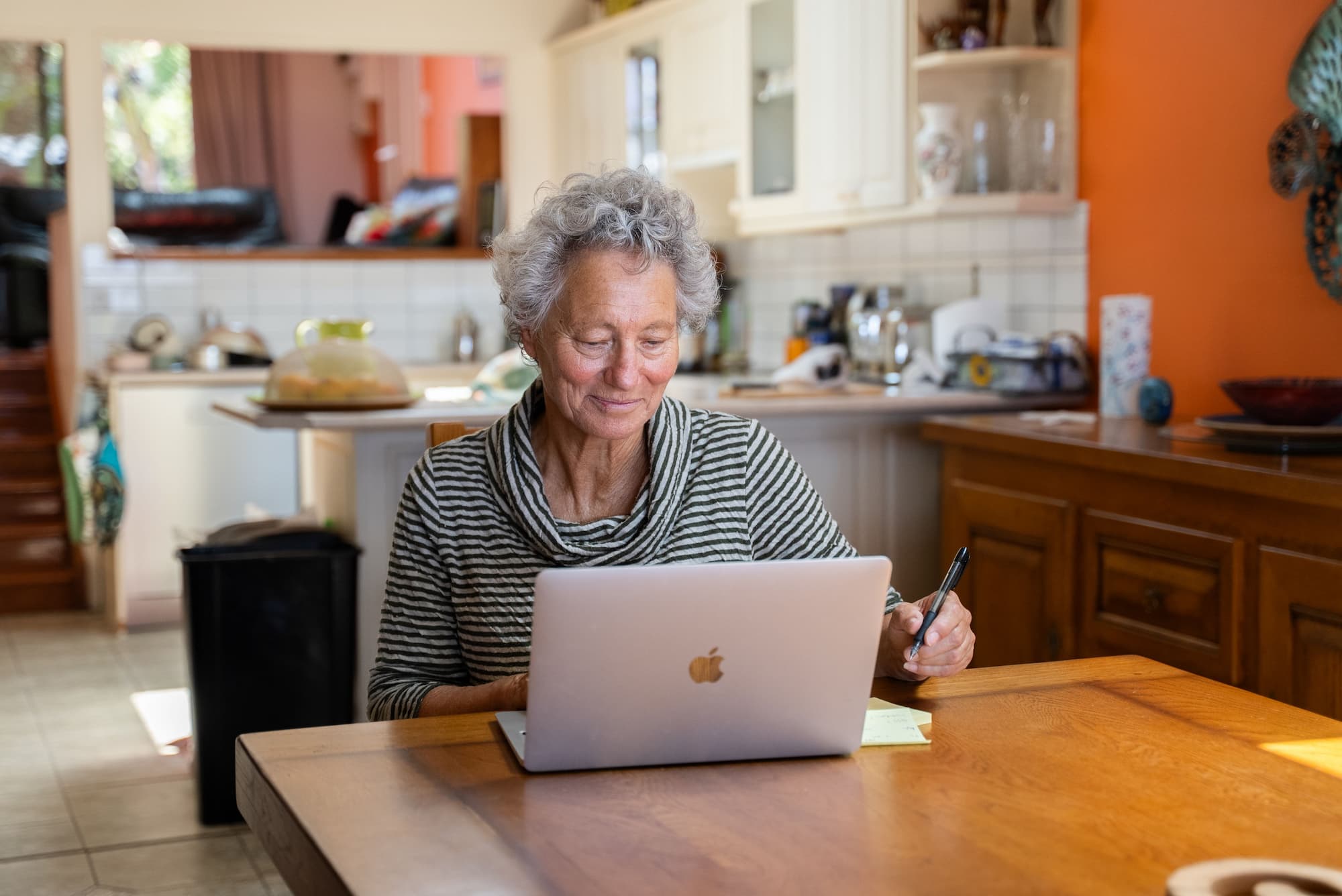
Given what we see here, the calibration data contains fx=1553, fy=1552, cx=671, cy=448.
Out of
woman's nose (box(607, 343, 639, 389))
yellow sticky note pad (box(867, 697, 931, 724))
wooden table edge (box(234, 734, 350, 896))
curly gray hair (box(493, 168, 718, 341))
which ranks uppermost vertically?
curly gray hair (box(493, 168, 718, 341))

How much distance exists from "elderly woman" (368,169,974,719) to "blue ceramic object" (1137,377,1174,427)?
173 cm

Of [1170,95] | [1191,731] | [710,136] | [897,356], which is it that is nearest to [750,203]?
[710,136]

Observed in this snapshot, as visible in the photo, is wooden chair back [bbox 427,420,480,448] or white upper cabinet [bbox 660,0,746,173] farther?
white upper cabinet [bbox 660,0,746,173]

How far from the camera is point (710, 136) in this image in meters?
5.22

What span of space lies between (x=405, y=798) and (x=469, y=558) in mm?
534

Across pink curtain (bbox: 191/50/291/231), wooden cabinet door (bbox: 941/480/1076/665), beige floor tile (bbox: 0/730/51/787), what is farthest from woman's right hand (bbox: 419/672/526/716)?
pink curtain (bbox: 191/50/291/231)

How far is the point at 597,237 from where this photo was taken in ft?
5.90

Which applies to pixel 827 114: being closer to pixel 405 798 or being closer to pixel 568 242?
pixel 568 242

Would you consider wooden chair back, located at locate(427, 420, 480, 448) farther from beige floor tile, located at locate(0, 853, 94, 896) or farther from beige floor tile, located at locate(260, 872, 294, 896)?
beige floor tile, located at locate(0, 853, 94, 896)

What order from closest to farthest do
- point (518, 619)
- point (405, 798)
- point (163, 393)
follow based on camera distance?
1. point (405, 798)
2. point (518, 619)
3. point (163, 393)

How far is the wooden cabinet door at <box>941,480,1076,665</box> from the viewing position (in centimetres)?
319

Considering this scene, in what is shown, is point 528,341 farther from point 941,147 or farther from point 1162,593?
point 941,147

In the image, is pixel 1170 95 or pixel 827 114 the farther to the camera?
pixel 827 114

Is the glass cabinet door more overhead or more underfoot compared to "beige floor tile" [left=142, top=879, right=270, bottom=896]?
more overhead
